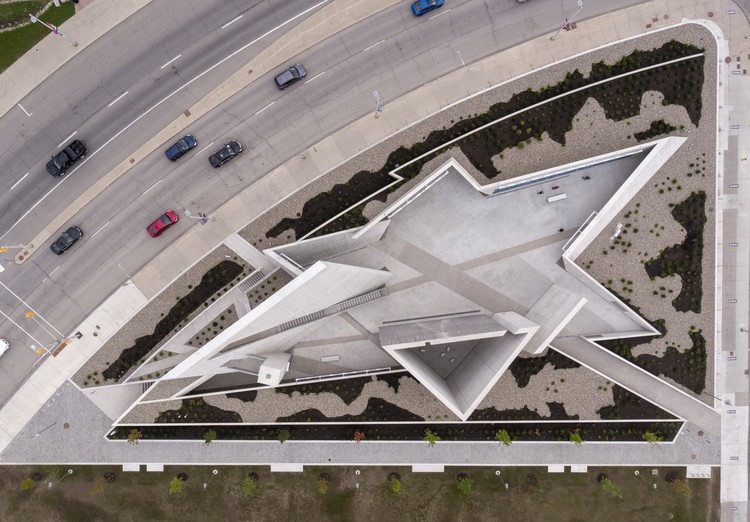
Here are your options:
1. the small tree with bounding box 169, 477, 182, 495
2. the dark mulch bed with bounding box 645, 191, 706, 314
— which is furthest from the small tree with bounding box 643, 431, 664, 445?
the small tree with bounding box 169, 477, 182, 495

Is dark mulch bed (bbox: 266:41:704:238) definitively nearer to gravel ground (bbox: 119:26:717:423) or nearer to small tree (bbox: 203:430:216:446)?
gravel ground (bbox: 119:26:717:423)

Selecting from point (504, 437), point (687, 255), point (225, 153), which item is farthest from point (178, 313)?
point (687, 255)

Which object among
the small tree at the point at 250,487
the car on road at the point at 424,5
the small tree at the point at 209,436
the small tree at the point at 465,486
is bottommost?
the small tree at the point at 250,487

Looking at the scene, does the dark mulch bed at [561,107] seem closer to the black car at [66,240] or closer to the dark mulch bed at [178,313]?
the dark mulch bed at [178,313]

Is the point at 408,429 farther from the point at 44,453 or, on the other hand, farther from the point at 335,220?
the point at 44,453

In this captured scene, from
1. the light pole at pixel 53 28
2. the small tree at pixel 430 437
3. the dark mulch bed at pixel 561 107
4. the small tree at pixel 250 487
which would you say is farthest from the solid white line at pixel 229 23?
the small tree at pixel 250 487

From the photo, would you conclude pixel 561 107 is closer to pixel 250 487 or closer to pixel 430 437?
pixel 430 437
